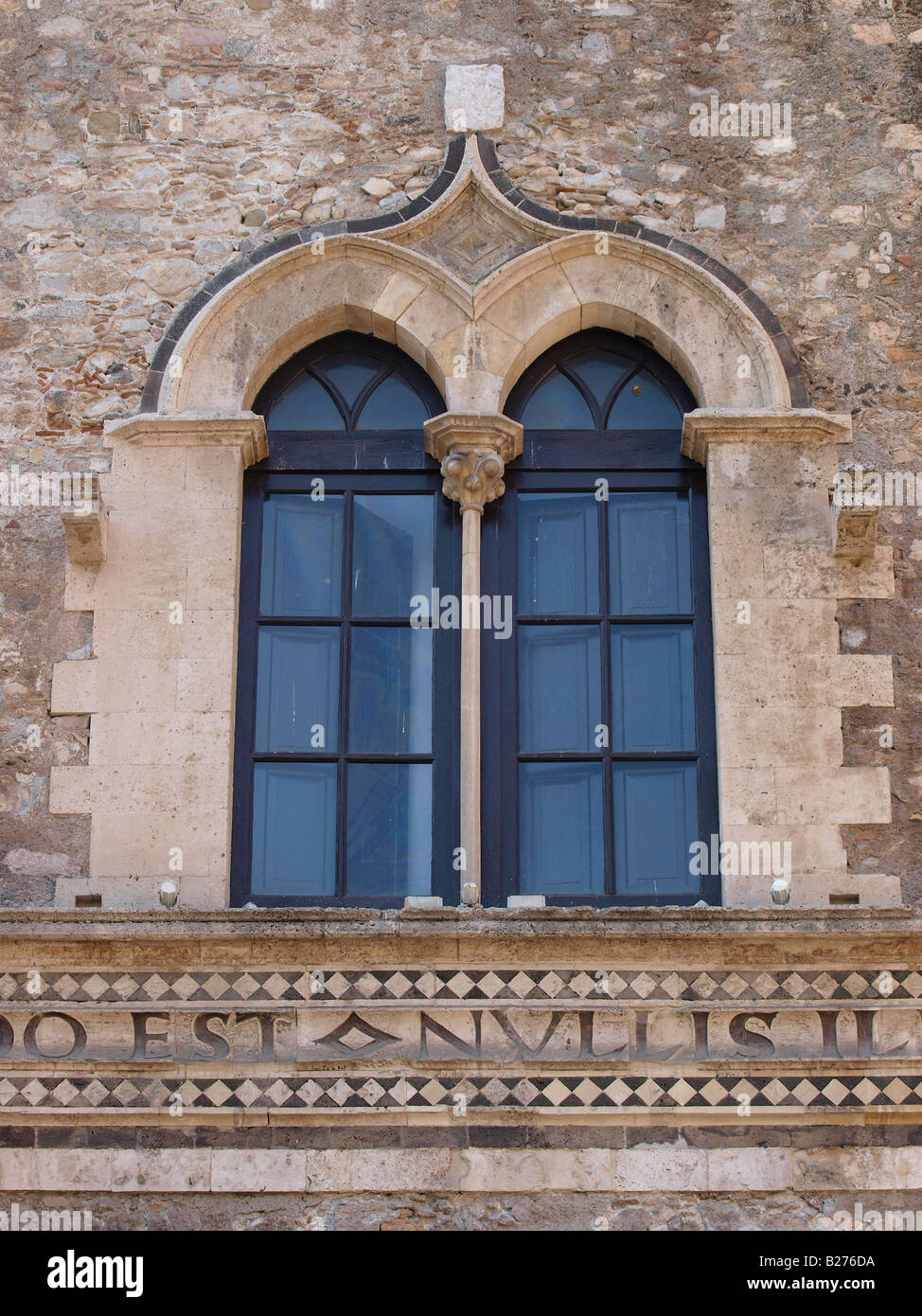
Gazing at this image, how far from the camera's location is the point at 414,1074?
24.0 ft

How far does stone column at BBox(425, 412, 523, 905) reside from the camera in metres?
8.00

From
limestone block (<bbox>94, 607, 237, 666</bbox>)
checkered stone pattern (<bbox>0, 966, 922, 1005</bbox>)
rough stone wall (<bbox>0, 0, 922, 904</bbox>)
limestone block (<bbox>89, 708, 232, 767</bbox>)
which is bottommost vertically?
checkered stone pattern (<bbox>0, 966, 922, 1005</bbox>)

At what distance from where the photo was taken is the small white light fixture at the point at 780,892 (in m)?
7.66

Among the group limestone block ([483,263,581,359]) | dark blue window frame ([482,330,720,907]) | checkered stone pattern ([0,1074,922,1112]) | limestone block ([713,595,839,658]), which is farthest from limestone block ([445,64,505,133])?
checkered stone pattern ([0,1074,922,1112])

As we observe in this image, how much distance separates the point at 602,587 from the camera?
8.35 m

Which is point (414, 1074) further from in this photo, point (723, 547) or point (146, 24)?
point (146, 24)

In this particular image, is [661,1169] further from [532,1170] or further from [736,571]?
[736,571]

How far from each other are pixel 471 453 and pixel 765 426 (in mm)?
1090

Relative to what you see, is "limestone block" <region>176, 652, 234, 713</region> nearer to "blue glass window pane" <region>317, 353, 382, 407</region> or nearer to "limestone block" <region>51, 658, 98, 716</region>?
"limestone block" <region>51, 658, 98, 716</region>

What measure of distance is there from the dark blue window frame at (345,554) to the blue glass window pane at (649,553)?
0.60 m

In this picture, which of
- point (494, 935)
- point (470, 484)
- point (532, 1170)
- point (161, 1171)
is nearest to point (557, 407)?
point (470, 484)

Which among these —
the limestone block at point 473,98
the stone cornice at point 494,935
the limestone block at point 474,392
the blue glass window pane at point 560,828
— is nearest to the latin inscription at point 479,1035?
the stone cornice at point 494,935

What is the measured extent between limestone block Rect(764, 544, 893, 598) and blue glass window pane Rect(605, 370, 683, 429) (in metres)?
0.73

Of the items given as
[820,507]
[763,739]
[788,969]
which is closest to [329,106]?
[820,507]
